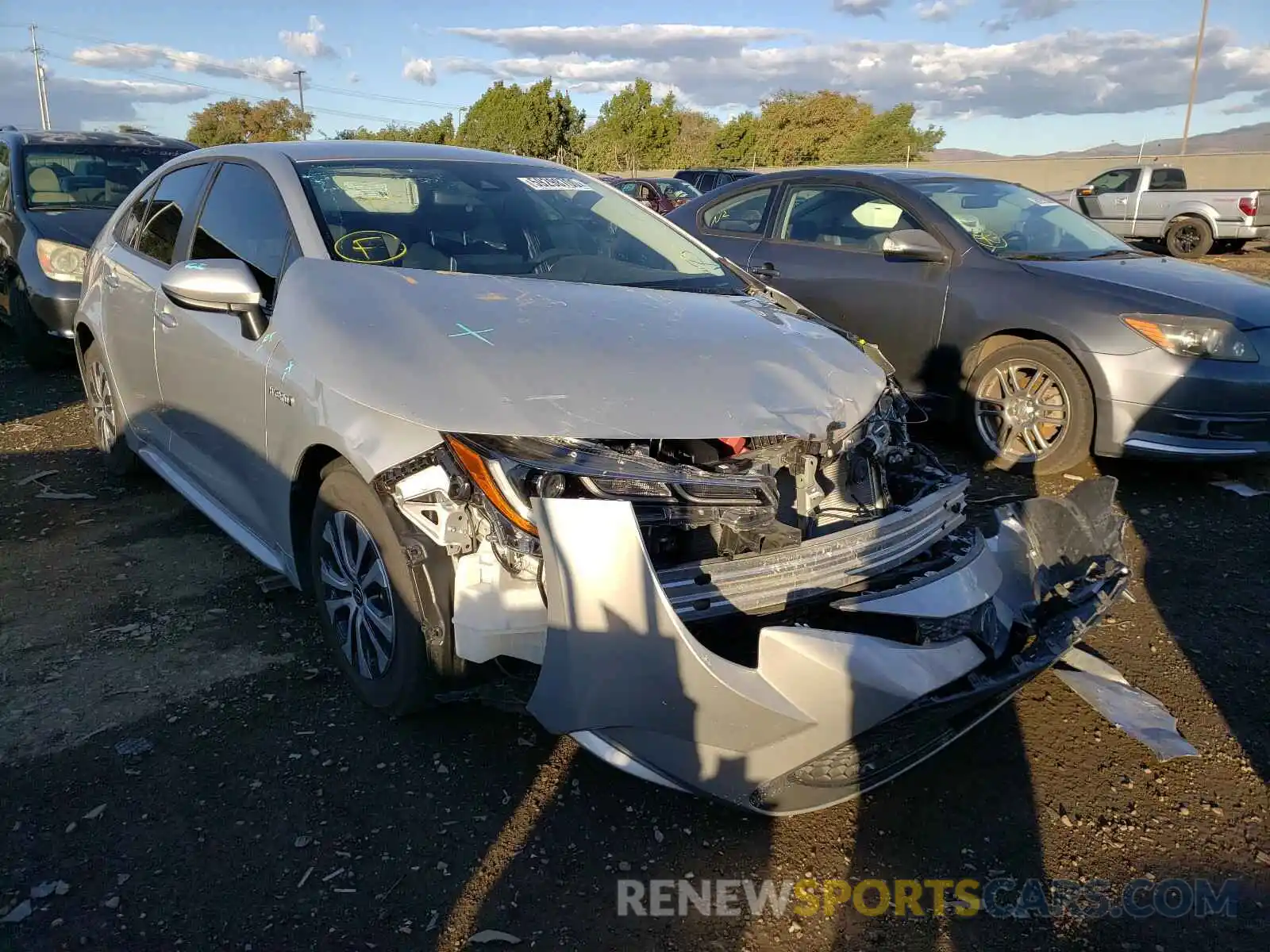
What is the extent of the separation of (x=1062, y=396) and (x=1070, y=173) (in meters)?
31.6

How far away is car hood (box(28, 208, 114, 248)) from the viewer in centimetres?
680

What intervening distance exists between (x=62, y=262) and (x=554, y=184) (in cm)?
472

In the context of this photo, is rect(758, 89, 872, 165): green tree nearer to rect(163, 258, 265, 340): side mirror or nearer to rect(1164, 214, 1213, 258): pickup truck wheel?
rect(1164, 214, 1213, 258): pickup truck wheel

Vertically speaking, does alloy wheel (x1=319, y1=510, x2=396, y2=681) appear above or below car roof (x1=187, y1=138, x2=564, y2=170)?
below

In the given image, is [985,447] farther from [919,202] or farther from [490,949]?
[490,949]

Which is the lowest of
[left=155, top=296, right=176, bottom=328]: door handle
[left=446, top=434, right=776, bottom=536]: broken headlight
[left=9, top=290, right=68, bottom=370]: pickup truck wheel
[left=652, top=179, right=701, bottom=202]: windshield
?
A: [left=9, top=290, right=68, bottom=370]: pickup truck wheel

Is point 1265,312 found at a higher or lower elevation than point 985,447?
higher

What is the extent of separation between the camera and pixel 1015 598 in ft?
9.14

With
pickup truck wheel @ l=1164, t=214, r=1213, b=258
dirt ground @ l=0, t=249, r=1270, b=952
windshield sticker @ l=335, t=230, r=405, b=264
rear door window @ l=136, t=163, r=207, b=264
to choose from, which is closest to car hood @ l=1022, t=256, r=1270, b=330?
dirt ground @ l=0, t=249, r=1270, b=952

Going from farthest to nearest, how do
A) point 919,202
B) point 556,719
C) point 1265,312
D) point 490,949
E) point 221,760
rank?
point 919,202 < point 1265,312 < point 221,760 < point 556,719 < point 490,949

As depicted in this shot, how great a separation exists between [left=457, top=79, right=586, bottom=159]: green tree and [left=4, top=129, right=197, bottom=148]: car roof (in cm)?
4939

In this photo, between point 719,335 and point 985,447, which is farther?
point 985,447

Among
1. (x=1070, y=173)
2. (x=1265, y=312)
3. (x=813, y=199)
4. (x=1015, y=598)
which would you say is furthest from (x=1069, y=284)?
(x=1070, y=173)

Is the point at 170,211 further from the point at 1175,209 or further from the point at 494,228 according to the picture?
the point at 1175,209
